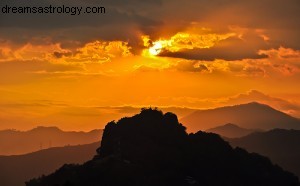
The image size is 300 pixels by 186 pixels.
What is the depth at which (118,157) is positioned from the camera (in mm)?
198500

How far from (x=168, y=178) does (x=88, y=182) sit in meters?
28.5

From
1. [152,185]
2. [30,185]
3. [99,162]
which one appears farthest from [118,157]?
[30,185]

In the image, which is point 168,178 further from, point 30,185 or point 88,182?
point 30,185

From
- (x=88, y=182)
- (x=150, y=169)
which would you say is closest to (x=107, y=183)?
(x=88, y=182)

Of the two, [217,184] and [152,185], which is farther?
[217,184]

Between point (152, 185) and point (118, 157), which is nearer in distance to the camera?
point (152, 185)

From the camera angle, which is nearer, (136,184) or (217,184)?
(136,184)

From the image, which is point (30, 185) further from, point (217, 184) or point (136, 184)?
point (217, 184)

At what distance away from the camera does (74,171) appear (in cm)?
19350

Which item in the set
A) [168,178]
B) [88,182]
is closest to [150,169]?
[168,178]

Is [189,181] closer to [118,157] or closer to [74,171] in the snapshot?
[118,157]

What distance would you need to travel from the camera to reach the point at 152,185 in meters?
186

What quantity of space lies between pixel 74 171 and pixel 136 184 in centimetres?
2357

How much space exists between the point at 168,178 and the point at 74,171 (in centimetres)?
3369
